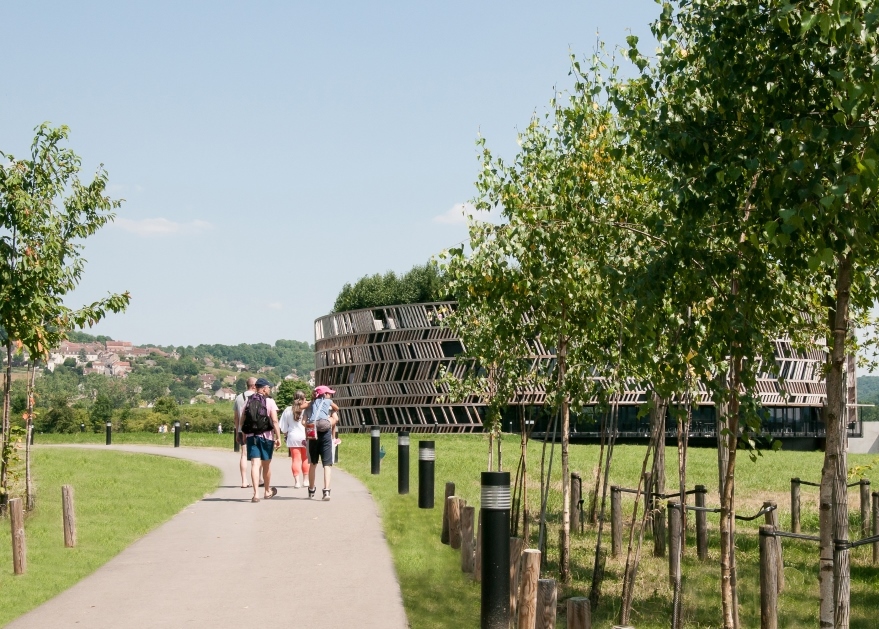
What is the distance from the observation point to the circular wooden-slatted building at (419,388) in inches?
2886

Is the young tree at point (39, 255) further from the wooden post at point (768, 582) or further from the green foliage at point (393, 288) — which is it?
the green foliage at point (393, 288)

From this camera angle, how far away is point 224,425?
367 ft

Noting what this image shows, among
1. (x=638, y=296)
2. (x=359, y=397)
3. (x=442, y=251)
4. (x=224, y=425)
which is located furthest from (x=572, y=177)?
(x=224, y=425)

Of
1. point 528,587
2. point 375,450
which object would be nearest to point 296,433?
point 375,450

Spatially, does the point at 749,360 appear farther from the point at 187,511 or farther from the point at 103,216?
the point at 103,216

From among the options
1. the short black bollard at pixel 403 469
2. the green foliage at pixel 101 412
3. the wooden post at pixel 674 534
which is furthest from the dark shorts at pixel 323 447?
the green foliage at pixel 101 412

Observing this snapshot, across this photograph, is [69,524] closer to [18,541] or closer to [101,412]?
[18,541]

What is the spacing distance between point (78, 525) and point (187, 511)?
184cm

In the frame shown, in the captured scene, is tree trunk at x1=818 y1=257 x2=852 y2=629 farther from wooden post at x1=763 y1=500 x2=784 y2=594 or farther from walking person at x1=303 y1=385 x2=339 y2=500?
walking person at x1=303 y1=385 x2=339 y2=500

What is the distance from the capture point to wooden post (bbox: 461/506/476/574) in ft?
36.3

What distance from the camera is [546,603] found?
674cm

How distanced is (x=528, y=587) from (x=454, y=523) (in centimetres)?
548

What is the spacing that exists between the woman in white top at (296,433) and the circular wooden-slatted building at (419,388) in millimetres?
51204

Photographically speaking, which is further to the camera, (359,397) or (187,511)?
(359,397)
